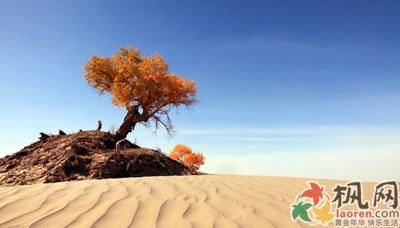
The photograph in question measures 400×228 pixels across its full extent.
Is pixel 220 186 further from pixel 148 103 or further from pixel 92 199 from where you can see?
pixel 148 103

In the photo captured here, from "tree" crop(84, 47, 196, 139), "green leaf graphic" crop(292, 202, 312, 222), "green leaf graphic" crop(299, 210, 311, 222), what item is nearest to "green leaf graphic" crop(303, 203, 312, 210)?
"green leaf graphic" crop(292, 202, 312, 222)

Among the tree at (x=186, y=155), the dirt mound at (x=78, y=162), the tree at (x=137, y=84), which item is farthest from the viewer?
the tree at (x=186, y=155)

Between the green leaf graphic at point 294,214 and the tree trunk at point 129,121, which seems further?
the tree trunk at point 129,121

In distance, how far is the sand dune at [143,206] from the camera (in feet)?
10.9

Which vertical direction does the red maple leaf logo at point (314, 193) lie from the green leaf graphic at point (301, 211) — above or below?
above

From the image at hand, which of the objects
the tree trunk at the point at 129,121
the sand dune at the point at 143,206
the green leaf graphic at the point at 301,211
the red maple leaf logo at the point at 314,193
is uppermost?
the tree trunk at the point at 129,121

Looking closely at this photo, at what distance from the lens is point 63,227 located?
3.11 meters

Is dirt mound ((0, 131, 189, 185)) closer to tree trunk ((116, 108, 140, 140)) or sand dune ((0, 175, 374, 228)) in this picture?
tree trunk ((116, 108, 140, 140))

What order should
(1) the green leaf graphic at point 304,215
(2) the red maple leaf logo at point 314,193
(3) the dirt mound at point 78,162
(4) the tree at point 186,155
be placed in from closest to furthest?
(1) the green leaf graphic at point 304,215 → (2) the red maple leaf logo at point 314,193 → (3) the dirt mound at point 78,162 → (4) the tree at point 186,155

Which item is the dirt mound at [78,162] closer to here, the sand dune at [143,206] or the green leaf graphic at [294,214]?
the sand dune at [143,206]

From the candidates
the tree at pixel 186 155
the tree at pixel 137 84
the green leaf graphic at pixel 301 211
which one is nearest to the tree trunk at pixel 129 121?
the tree at pixel 137 84

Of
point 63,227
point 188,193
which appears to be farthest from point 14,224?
point 188,193

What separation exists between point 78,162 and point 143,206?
9.82m

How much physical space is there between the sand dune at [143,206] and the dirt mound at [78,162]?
25.8 ft
